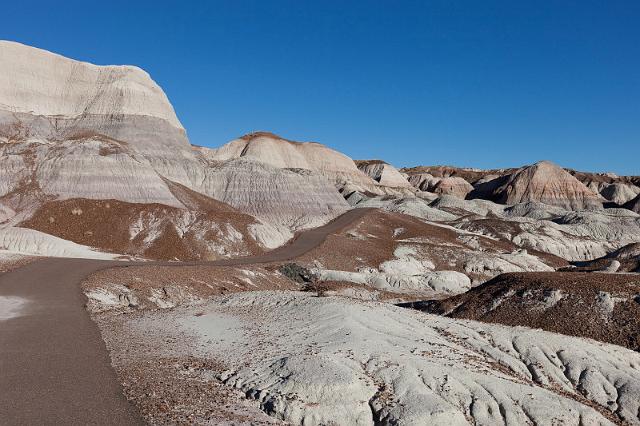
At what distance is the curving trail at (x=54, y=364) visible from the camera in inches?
499

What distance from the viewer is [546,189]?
536 ft

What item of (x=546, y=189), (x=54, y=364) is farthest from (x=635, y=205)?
(x=54, y=364)

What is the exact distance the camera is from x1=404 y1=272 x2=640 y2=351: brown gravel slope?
24.4 m

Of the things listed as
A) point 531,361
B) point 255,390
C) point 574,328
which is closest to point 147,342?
point 255,390

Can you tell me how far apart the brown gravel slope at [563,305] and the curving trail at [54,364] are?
20.8 metres

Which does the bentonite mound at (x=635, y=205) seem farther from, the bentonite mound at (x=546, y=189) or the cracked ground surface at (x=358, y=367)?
the cracked ground surface at (x=358, y=367)

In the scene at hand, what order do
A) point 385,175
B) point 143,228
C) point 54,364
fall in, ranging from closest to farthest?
point 54,364 < point 143,228 < point 385,175

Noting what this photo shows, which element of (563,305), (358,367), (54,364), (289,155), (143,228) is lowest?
(54,364)

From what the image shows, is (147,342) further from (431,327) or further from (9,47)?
(9,47)

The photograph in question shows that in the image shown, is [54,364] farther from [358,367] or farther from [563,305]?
[563,305]

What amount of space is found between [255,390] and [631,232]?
12281 centimetres

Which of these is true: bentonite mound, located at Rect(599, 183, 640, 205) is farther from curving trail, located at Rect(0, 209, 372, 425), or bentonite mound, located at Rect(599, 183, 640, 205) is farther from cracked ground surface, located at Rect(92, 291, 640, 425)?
curving trail, located at Rect(0, 209, 372, 425)

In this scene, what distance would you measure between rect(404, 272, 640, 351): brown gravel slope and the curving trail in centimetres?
2077

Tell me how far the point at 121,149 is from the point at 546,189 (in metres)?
143
